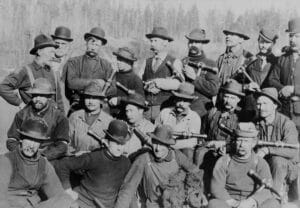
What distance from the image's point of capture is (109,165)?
268 inches

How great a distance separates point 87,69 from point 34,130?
2587 millimetres

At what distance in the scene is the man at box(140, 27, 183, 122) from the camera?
28.2ft

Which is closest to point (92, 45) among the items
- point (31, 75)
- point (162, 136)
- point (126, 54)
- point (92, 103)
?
point (126, 54)

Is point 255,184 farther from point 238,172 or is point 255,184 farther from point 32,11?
point 32,11

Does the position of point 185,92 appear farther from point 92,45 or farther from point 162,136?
point 92,45

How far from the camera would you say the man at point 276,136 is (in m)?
7.31

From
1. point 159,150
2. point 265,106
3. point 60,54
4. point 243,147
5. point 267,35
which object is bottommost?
point 159,150

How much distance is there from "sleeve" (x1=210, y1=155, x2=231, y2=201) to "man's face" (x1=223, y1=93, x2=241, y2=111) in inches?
44.8

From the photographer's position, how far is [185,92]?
26.6 ft

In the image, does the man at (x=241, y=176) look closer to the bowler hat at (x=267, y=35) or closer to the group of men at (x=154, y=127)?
the group of men at (x=154, y=127)

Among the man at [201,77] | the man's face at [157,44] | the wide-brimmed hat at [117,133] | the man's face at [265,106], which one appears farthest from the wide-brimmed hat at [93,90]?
the man's face at [265,106]

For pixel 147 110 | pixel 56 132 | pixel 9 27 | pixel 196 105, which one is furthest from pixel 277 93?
pixel 9 27

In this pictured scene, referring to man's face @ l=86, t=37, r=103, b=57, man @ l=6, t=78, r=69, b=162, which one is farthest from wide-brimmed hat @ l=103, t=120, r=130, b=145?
man's face @ l=86, t=37, r=103, b=57

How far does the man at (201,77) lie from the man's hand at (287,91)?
3.38 ft
